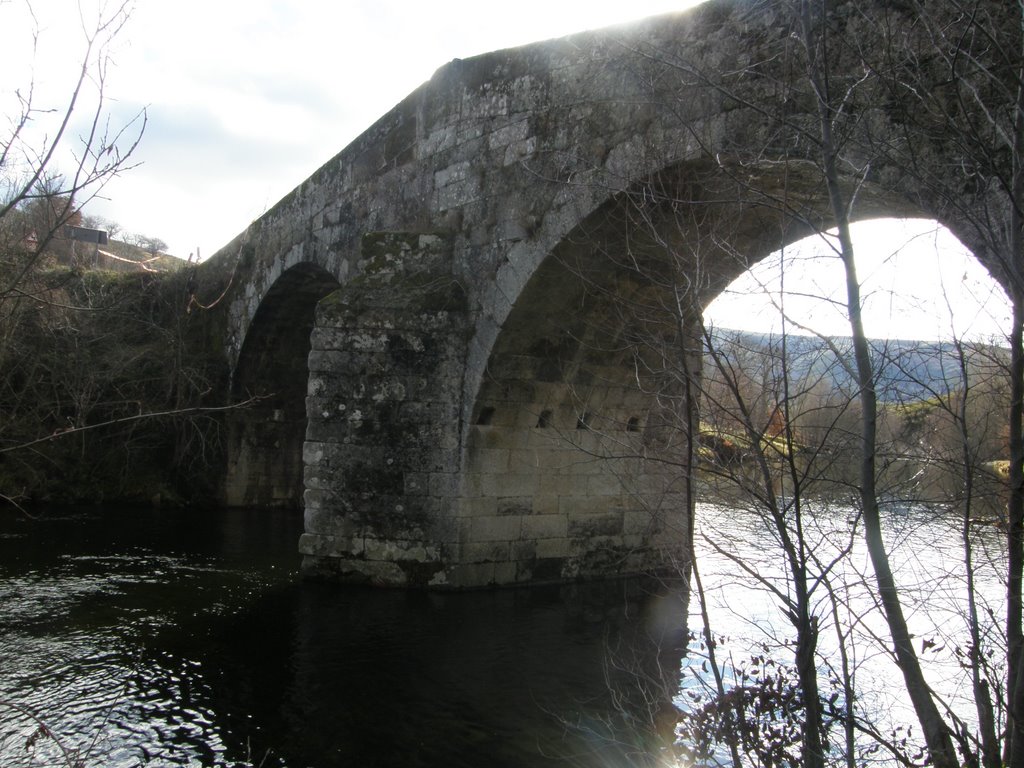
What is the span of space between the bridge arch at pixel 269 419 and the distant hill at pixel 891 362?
10.4 meters

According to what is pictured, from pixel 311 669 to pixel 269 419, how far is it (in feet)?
29.3

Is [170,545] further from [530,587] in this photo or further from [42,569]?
[530,587]

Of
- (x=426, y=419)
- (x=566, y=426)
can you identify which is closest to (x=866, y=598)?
(x=426, y=419)

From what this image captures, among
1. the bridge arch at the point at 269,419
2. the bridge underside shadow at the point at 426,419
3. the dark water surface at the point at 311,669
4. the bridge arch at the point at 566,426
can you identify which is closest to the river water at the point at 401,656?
the dark water surface at the point at 311,669

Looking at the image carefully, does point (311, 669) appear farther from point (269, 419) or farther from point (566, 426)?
point (269, 419)

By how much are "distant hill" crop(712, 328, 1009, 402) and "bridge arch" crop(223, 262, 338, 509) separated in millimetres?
10360

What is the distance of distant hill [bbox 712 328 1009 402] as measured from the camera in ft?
8.31

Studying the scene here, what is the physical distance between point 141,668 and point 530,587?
10.2 feet

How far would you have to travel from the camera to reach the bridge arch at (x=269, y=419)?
12.9 metres

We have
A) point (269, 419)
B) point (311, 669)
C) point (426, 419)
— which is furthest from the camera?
point (269, 419)

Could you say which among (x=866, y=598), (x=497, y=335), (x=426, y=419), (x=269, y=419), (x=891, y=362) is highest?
(x=497, y=335)

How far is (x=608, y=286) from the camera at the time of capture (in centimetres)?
642

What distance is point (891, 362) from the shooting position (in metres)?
2.51

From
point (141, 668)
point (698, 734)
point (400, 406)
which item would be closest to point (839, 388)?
point (698, 734)
